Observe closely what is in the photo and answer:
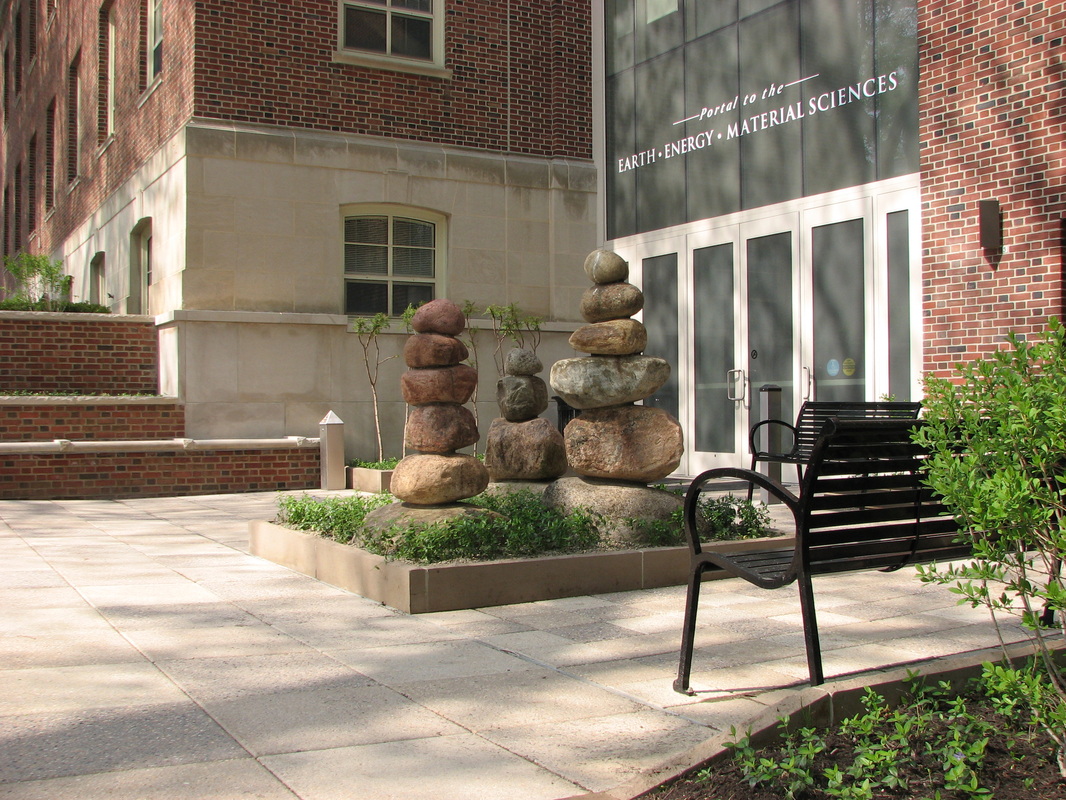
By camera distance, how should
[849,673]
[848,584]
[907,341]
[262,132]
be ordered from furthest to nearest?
1. [262,132]
2. [907,341]
3. [848,584]
4. [849,673]

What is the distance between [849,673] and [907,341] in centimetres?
716

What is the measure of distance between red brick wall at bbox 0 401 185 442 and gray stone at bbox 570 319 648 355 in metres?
7.89

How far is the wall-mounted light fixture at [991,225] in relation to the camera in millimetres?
9195

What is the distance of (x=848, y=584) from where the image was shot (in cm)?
630

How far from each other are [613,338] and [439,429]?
4.23 ft

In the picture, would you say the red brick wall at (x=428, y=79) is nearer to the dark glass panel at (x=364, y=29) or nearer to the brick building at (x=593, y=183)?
the brick building at (x=593, y=183)

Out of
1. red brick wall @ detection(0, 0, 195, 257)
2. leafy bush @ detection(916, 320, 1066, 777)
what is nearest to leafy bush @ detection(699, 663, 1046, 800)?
leafy bush @ detection(916, 320, 1066, 777)

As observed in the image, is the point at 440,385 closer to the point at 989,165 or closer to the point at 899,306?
the point at 989,165

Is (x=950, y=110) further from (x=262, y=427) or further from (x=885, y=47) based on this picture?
(x=262, y=427)

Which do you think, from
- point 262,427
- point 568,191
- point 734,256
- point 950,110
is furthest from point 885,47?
point 262,427

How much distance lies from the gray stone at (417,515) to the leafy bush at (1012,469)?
11.6 ft

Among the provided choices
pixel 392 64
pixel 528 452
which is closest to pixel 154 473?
pixel 528 452

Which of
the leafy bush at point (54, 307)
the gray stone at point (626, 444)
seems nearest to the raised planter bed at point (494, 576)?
the gray stone at point (626, 444)

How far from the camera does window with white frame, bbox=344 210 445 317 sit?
14.6m
